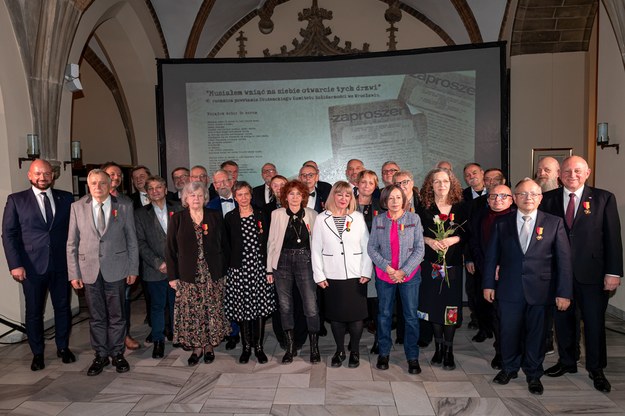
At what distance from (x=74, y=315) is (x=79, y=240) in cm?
217

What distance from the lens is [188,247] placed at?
3.42 m

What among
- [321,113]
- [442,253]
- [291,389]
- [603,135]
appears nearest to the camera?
[291,389]

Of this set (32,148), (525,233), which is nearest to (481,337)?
(525,233)


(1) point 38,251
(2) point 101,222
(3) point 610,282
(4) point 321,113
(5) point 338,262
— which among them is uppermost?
(4) point 321,113

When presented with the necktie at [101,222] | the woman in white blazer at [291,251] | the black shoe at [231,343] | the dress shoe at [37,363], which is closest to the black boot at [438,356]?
the woman in white blazer at [291,251]

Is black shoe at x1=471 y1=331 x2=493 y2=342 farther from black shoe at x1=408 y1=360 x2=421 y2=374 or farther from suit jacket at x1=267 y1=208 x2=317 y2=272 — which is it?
suit jacket at x1=267 y1=208 x2=317 y2=272

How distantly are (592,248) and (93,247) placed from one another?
348 cm

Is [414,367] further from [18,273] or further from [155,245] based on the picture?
[18,273]

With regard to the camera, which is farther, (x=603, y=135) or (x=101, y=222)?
(x=603, y=135)

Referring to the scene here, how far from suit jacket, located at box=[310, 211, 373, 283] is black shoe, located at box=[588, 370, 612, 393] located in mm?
1646

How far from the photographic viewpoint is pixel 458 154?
6.14m

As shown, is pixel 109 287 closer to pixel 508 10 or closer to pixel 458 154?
pixel 458 154

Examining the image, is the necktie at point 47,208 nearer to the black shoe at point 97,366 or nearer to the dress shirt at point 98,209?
the dress shirt at point 98,209

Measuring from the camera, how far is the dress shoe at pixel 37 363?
361cm
